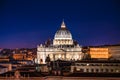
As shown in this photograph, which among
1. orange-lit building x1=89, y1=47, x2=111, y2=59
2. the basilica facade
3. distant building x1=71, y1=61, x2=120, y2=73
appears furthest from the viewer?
the basilica facade

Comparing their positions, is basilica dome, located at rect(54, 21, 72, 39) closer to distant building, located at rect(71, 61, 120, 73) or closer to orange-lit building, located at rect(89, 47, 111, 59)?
orange-lit building, located at rect(89, 47, 111, 59)

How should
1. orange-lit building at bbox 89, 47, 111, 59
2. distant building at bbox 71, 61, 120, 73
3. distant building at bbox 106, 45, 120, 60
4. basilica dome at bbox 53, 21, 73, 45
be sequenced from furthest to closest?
basilica dome at bbox 53, 21, 73, 45 < distant building at bbox 106, 45, 120, 60 < orange-lit building at bbox 89, 47, 111, 59 < distant building at bbox 71, 61, 120, 73

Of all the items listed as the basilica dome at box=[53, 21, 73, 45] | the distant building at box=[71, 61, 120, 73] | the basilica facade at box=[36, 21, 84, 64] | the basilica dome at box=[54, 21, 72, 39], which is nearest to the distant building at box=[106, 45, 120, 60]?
the basilica facade at box=[36, 21, 84, 64]

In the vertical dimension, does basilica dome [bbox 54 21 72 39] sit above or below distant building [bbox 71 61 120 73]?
above

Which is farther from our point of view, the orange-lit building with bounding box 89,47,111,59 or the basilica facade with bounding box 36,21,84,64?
the basilica facade with bounding box 36,21,84,64

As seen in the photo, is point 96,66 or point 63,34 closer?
point 96,66

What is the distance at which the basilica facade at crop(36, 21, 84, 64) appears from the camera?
8400 centimetres

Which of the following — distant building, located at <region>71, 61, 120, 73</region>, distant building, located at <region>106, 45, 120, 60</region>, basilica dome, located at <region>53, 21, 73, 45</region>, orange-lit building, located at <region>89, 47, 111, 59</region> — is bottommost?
distant building, located at <region>71, 61, 120, 73</region>

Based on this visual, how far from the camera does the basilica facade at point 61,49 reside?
276ft

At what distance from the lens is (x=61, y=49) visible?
278 ft

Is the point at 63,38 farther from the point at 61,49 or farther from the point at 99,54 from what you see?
the point at 99,54

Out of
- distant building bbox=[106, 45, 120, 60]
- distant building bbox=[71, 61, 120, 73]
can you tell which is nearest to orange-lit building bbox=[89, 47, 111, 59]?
distant building bbox=[106, 45, 120, 60]

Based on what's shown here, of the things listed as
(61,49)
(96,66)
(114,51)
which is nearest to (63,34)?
(61,49)

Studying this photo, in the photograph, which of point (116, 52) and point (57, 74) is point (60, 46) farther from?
point (57, 74)
